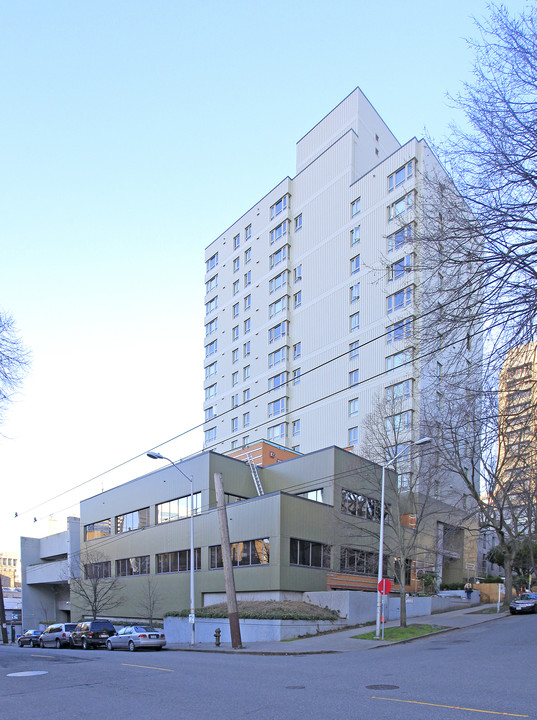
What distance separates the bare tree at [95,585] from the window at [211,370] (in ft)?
89.5

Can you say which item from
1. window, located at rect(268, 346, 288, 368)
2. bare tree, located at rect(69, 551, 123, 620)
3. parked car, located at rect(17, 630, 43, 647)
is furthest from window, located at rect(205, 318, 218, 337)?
parked car, located at rect(17, 630, 43, 647)

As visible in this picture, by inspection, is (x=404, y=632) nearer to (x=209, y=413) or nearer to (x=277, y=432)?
(x=277, y=432)

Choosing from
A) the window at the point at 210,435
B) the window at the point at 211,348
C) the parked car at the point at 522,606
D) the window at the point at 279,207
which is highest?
the window at the point at 279,207

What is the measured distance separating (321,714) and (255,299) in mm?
61229

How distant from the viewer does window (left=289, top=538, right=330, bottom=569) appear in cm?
3503

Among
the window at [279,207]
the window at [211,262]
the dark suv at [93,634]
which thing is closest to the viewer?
the dark suv at [93,634]

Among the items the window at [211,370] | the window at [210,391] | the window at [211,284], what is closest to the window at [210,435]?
the window at [210,391]

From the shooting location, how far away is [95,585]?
4791 cm

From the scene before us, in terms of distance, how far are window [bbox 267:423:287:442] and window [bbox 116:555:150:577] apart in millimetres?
18758

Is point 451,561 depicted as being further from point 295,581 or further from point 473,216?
point 473,216

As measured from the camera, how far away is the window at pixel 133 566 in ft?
151

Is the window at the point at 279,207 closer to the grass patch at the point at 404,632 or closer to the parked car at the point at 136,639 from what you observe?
the grass patch at the point at 404,632

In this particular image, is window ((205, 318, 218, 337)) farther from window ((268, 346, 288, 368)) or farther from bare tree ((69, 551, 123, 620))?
bare tree ((69, 551, 123, 620))

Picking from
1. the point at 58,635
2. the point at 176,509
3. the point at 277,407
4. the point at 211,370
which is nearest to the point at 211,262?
the point at 211,370
